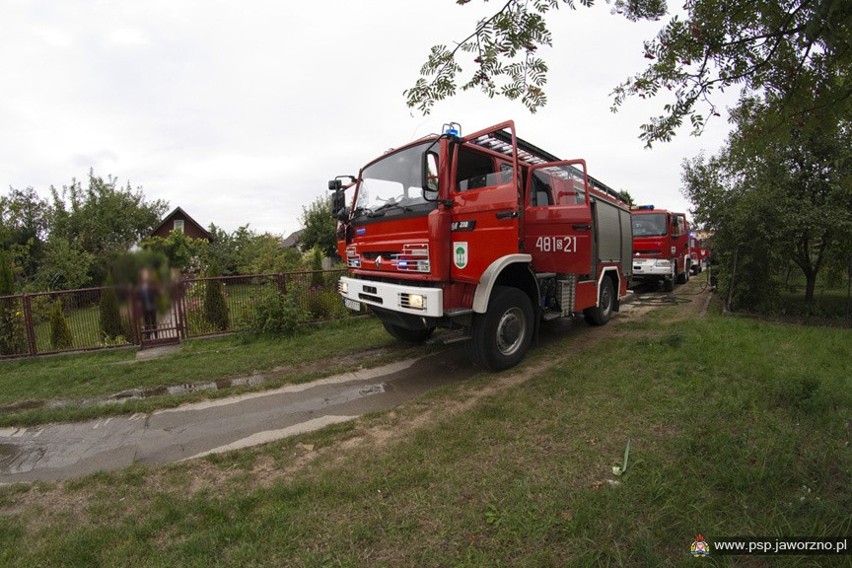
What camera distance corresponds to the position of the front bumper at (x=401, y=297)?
486 centimetres

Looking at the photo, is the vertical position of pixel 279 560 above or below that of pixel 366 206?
below

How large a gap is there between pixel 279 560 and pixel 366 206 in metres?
4.63

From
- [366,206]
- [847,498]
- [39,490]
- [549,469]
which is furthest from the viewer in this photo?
[366,206]

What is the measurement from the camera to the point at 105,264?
705 millimetres

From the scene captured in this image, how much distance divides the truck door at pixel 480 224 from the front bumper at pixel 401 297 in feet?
1.60

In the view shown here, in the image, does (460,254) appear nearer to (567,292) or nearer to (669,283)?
(567,292)

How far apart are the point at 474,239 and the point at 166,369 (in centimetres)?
513

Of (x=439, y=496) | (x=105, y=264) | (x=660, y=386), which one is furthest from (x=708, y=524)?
(x=105, y=264)

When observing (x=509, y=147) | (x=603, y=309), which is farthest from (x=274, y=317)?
(x=603, y=309)

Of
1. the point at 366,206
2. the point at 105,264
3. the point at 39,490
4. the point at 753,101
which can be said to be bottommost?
the point at 39,490

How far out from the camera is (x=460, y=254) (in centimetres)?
512

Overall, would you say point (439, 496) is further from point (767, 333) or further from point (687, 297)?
point (687, 297)

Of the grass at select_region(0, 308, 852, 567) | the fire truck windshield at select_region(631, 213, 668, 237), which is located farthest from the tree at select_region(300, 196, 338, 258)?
the grass at select_region(0, 308, 852, 567)

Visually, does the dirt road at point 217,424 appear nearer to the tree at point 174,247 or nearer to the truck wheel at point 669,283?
the tree at point 174,247
